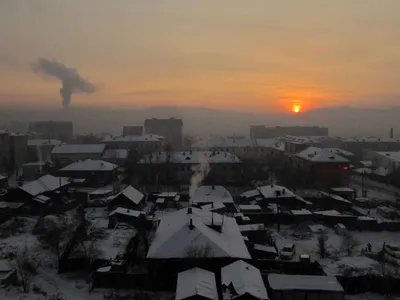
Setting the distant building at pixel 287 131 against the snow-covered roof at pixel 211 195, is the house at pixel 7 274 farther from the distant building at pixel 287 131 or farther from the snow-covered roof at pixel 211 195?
the distant building at pixel 287 131

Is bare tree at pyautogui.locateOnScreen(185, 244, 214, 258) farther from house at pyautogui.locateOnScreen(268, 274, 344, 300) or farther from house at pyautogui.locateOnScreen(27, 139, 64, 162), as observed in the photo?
house at pyautogui.locateOnScreen(27, 139, 64, 162)

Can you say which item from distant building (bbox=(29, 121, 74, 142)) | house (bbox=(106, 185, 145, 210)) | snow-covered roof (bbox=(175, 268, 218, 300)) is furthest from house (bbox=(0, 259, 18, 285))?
distant building (bbox=(29, 121, 74, 142))

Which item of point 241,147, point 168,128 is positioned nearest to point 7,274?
point 241,147

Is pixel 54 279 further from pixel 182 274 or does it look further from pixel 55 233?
pixel 182 274

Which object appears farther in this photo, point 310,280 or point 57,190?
point 57,190

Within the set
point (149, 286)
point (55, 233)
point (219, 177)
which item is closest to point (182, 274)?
point (149, 286)

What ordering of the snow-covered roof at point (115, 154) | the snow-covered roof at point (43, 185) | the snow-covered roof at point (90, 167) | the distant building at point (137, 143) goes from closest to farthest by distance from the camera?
the snow-covered roof at point (43, 185) → the snow-covered roof at point (90, 167) → the snow-covered roof at point (115, 154) → the distant building at point (137, 143)

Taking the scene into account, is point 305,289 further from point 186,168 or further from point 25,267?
point 186,168

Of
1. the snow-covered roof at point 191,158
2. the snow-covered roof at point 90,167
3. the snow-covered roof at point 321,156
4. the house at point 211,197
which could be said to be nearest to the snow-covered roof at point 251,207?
the house at point 211,197
